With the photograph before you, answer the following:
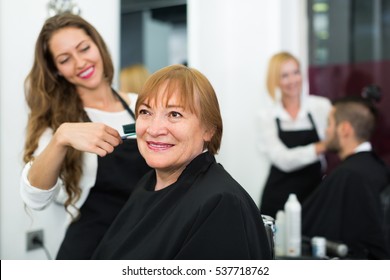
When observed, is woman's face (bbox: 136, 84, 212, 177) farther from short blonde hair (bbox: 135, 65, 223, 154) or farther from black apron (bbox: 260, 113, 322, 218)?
black apron (bbox: 260, 113, 322, 218)

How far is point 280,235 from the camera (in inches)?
57.0

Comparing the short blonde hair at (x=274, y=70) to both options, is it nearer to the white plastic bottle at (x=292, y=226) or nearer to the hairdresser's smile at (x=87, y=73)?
the white plastic bottle at (x=292, y=226)

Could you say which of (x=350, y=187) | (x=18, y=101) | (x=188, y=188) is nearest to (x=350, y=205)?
(x=350, y=187)

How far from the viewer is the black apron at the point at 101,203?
1176 mm

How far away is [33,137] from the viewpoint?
1149 millimetres

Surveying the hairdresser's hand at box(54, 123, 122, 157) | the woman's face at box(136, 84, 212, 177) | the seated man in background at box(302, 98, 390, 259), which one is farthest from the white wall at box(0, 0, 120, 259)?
the seated man in background at box(302, 98, 390, 259)

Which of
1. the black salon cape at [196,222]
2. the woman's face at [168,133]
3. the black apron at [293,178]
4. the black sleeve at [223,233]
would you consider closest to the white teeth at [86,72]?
the woman's face at [168,133]

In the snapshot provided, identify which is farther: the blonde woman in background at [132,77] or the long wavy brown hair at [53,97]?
the blonde woman in background at [132,77]

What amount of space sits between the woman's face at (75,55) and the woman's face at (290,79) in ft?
2.42

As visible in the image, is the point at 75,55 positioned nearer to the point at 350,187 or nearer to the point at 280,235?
the point at 280,235

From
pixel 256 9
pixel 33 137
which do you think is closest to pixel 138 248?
pixel 33 137

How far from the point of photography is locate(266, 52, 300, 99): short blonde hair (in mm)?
1486

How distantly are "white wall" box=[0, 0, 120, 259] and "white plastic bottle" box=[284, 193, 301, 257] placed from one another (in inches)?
28.4

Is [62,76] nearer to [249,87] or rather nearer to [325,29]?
[249,87]
